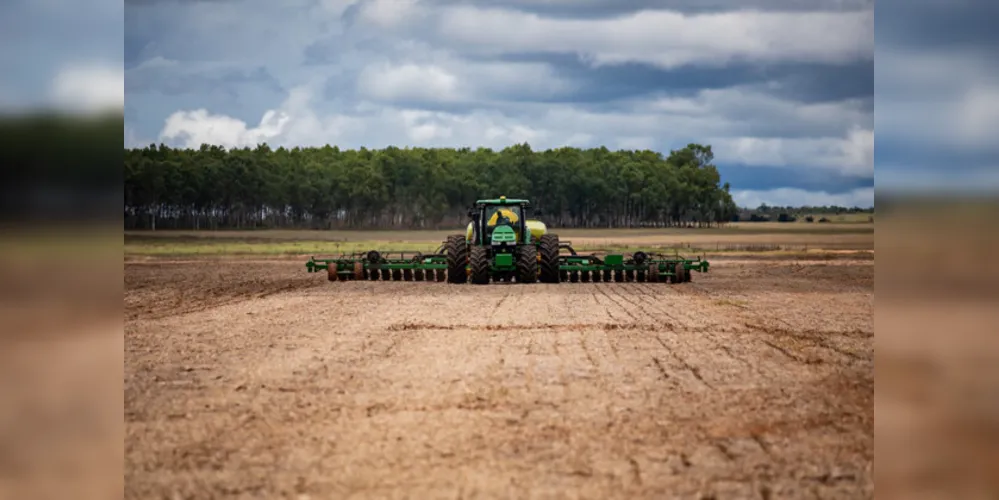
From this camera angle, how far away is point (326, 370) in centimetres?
1438

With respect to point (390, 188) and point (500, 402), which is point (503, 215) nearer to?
point (500, 402)

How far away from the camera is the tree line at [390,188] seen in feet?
408

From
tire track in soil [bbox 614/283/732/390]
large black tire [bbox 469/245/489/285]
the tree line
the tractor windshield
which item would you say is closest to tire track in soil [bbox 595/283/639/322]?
tire track in soil [bbox 614/283/732/390]

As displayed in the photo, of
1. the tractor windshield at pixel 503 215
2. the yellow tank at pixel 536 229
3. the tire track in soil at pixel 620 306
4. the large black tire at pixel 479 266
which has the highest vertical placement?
the tractor windshield at pixel 503 215

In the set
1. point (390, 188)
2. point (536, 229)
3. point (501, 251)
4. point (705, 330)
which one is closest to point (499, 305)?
point (705, 330)

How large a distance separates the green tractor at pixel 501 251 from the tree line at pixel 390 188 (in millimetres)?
85302

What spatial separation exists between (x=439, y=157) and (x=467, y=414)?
148074 mm

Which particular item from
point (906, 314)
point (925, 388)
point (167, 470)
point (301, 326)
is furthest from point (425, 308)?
point (906, 314)

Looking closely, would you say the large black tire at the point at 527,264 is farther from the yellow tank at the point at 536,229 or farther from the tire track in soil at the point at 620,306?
the yellow tank at the point at 536,229

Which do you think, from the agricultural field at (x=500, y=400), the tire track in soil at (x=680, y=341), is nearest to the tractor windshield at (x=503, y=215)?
the tire track in soil at (x=680, y=341)

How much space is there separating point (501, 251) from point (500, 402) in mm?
21546

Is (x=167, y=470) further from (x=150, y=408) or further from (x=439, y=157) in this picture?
(x=439, y=157)

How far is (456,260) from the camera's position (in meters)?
32.9

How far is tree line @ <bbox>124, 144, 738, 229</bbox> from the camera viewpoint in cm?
12448
